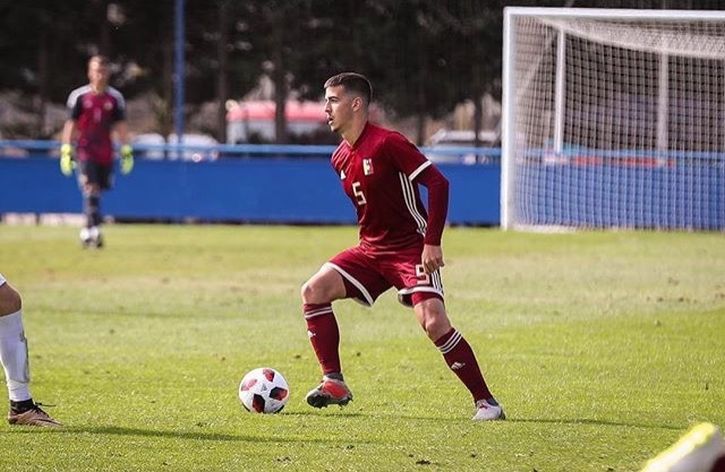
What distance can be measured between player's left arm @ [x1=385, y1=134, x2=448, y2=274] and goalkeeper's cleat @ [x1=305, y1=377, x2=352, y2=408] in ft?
2.69

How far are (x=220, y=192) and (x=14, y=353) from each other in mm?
19128

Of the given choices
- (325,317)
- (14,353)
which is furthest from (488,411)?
(14,353)

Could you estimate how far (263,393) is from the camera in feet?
27.7

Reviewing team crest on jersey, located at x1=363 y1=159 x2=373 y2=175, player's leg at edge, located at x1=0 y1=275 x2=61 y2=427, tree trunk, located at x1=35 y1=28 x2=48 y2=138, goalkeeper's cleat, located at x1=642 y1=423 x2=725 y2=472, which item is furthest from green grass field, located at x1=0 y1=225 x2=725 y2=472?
tree trunk, located at x1=35 y1=28 x2=48 y2=138

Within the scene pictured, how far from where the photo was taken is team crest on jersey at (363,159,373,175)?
845cm

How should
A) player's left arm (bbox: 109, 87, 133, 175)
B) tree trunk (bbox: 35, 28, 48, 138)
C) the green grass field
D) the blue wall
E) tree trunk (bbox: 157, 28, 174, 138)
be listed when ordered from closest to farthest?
1. the green grass field
2. player's left arm (bbox: 109, 87, 133, 175)
3. the blue wall
4. tree trunk (bbox: 157, 28, 174, 138)
5. tree trunk (bbox: 35, 28, 48, 138)

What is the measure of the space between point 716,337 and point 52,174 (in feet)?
57.9

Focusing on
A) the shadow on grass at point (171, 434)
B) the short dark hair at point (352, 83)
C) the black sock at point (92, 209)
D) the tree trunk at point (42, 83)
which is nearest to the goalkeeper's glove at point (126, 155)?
the black sock at point (92, 209)

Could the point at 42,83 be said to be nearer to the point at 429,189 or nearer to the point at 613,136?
the point at 613,136

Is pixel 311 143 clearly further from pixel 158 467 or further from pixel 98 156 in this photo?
pixel 158 467

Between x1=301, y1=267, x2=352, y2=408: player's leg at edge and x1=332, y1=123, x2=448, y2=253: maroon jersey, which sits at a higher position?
x1=332, y1=123, x2=448, y2=253: maroon jersey

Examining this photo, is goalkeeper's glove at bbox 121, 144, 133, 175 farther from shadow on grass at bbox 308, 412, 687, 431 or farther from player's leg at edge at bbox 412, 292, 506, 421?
player's leg at edge at bbox 412, 292, 506, 421

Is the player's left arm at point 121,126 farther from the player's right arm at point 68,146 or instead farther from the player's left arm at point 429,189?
the player's left arm at point 429,189

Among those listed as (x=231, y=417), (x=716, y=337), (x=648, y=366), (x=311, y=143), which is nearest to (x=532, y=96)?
(x=311, y=143)
